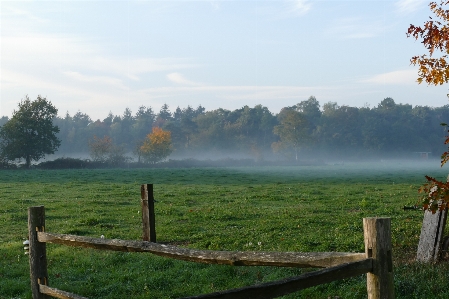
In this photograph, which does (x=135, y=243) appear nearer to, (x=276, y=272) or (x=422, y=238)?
(x=276, y=272)

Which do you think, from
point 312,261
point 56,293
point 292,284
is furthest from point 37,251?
point 292,284

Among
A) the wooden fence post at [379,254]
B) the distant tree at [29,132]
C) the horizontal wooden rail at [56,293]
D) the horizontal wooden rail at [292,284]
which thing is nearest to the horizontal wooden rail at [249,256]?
the wooden fence post at [379,254]

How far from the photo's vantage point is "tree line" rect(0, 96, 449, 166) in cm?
13888

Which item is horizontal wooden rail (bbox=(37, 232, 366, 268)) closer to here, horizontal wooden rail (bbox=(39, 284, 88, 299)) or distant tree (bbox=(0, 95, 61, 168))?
horizontal wooden rail (bbox=(39, 284, 88, 299))

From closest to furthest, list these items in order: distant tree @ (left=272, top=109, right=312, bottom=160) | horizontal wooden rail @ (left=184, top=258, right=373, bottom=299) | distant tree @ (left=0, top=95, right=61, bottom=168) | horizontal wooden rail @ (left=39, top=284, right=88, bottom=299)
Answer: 1. horizontal wooden rail @ (left=184, top=258, right=373, bottom=299)
2. horizontal wooden rail @ (left=39, top=284, right=88, bottom=299)
3. distant tree @ (left=0, top=95, right=61, bottom=168)
4. distant tree @ (left=272, top=109, right=312, bottom=160)

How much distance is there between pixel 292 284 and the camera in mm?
4434

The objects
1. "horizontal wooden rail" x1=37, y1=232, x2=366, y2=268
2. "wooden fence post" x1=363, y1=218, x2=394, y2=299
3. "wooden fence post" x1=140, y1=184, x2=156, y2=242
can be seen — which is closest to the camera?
"wooden fence post" x1=363, y1=218, x2=394, y2=299

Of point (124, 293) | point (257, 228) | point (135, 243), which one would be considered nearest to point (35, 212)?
point (135, 243)

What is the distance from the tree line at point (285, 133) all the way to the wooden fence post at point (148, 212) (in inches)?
4578

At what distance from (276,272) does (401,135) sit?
148082 millimetres

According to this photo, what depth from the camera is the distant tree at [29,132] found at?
241 ft

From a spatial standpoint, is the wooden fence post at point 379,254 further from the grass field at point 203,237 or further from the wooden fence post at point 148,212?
the wooden fence post at point 148,212

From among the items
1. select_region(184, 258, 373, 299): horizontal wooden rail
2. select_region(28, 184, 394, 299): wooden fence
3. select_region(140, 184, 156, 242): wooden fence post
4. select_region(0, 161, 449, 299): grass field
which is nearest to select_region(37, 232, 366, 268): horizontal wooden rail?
select_region(28, 184, 394, 299): wooden fence

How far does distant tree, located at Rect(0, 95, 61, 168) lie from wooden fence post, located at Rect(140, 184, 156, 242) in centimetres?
6357
